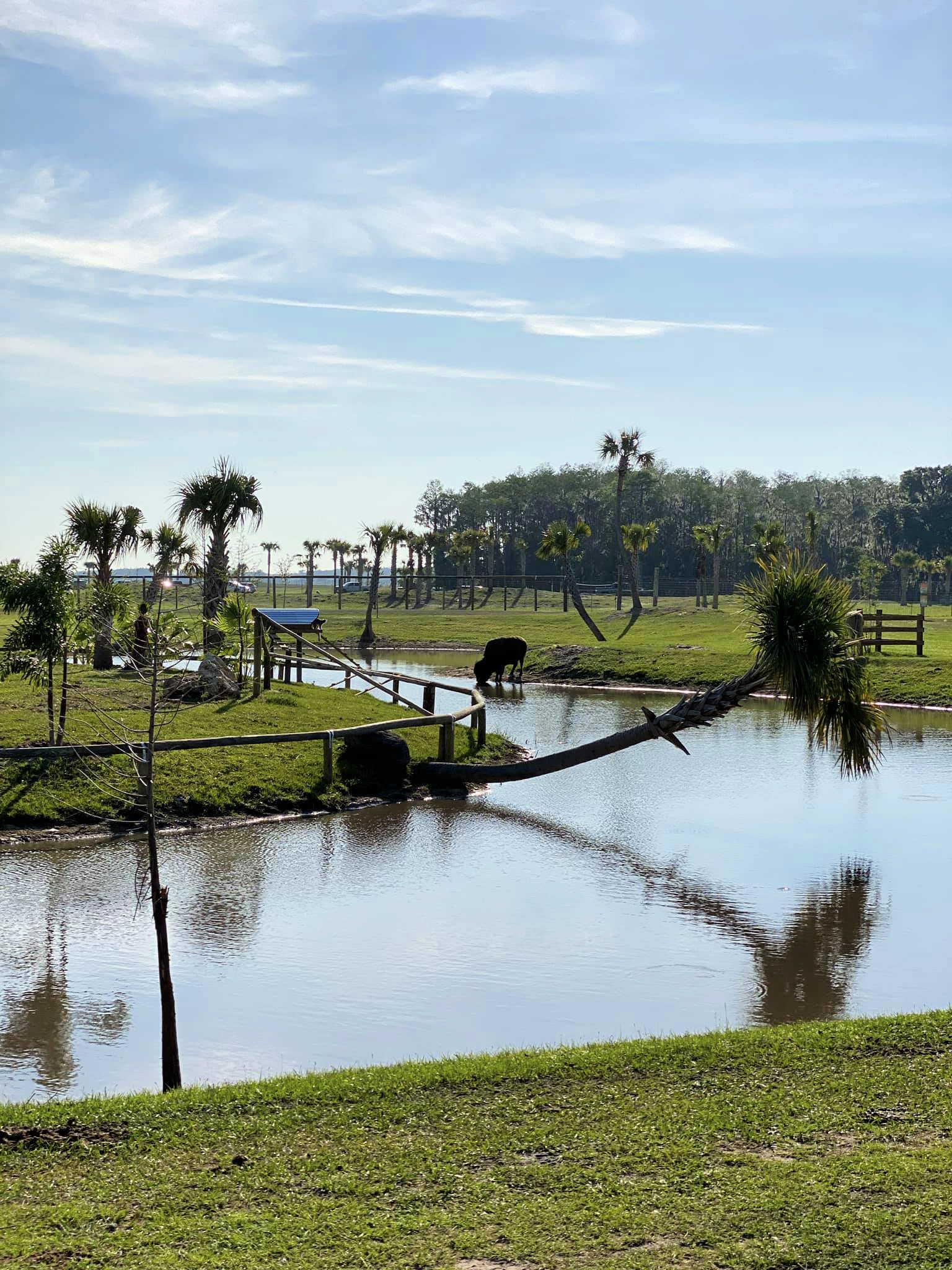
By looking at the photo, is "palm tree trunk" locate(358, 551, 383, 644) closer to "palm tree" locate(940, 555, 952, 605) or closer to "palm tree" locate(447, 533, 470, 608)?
"palm tree" locate(447, 533, 470, 608)

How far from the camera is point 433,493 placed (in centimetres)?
15925

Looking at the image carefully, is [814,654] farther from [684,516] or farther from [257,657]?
[684,516]

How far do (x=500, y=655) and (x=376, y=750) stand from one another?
67.2ft

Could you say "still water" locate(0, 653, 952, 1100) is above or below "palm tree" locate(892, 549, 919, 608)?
below

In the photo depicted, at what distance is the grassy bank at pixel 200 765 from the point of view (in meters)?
18.3

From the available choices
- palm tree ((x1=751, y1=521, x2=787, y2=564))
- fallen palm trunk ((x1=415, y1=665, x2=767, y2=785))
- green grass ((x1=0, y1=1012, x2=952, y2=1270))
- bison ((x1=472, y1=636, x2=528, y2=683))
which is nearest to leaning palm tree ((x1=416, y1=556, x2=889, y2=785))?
fallen palm trunk ((x1=415, y1=665, x2=767, y2=785))

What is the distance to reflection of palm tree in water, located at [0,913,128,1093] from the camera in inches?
390

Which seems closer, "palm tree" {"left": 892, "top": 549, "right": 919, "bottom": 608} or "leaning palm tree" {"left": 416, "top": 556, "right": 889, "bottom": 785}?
"leaning palm tree" {"left": 416, "top": 556, "right": 889, "bottom": 785}

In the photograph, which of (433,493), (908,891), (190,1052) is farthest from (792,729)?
(433,493)

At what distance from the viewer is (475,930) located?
13.8 metres

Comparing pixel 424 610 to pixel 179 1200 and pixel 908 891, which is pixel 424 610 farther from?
pixel 179 1200

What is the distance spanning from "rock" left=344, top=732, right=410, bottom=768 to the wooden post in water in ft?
19.6

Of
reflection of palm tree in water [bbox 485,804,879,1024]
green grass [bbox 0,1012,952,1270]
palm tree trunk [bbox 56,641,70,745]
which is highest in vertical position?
palm tree trunk [bbox 56,641,70,745]

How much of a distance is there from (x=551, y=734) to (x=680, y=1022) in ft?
61.6
